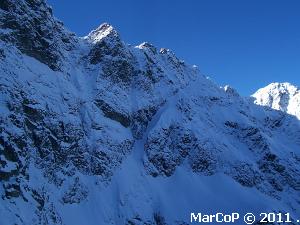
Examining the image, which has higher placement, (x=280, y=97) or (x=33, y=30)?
(x=280, y=97)

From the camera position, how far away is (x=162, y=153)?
275ft

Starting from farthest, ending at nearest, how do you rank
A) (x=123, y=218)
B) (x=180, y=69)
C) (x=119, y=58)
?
(x=180, y=69), (x=119, y=58), (x=123, y=218)

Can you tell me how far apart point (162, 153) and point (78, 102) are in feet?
55.7

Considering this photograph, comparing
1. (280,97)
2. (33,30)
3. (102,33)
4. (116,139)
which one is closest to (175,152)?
(116,139)

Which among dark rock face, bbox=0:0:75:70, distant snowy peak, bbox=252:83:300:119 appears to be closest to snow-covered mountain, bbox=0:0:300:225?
dark rock face, bbox=0:0:75:70

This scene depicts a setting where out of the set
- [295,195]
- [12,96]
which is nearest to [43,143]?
[12,96]

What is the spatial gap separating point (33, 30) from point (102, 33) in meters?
22.5

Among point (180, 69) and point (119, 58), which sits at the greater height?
point (180, 69)

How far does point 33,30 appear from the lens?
261 feet

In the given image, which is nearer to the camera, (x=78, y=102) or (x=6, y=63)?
(x=6, y=63)

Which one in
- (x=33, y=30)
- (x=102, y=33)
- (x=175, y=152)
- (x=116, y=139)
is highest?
(x=102, y=33)

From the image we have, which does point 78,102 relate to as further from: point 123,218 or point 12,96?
point 123,218

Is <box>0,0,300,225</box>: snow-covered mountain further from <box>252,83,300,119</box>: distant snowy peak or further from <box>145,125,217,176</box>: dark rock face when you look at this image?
<box>252,83,300,119</box>: distant snowy peak

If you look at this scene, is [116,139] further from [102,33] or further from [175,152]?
[102,33]
